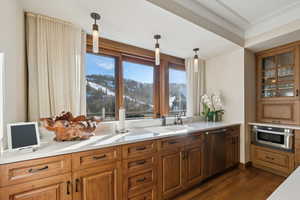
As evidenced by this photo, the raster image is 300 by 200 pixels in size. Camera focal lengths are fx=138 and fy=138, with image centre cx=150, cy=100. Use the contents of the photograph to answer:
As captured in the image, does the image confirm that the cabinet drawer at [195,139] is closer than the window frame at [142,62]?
Yes

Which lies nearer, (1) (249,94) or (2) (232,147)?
(2) (232,147)

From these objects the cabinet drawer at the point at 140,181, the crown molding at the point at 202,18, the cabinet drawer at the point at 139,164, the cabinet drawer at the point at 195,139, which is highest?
the crown molding at the point at 202,18

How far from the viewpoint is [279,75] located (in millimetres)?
2582

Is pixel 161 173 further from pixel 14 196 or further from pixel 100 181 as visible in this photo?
pixel 14 196

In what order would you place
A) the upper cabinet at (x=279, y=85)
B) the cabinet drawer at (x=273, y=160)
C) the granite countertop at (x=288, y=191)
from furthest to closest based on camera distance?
the upper cabinet at (x=279, y=85) < the cabinet drawer at (x=273, y=160) < the granite countertop at (x=288, y=191)

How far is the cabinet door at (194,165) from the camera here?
6.37ft

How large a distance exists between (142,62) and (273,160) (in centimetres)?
289

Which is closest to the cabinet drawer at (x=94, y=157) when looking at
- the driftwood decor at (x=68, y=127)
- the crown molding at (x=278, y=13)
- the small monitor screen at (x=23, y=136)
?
the driftwood decor at (x=68, y=127)

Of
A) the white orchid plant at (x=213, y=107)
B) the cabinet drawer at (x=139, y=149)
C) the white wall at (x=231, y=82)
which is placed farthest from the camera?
the white orchid plant at (x=213, y=107)

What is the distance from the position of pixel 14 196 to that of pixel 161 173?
1.33m

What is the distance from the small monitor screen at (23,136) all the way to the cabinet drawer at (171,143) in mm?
1221

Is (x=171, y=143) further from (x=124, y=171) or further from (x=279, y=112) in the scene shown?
(x=279, y=112)

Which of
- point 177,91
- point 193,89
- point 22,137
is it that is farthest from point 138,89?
point 22,137

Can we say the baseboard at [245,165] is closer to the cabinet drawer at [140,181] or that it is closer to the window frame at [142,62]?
the window frame at [142,62]
